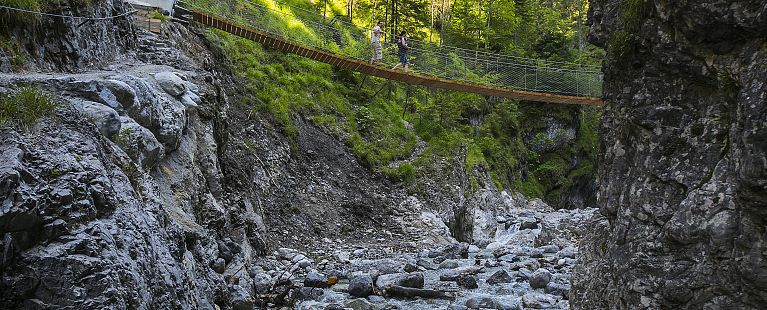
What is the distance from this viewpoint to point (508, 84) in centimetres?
1839

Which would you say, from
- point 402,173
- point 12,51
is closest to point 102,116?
point 12,51

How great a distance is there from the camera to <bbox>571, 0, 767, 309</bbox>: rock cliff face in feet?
11.1

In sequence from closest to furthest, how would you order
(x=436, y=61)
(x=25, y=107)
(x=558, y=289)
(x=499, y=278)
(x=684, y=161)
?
(x=684, y=161), (x=25, y=107), (x=558, y=289), (x=499, y=278), (x=436, y=61)

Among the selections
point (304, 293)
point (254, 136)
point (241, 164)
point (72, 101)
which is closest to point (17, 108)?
point (72, 101)

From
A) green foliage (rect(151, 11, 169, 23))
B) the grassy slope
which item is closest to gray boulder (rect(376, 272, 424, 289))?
the grassy slope

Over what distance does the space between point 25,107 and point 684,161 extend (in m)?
4.80

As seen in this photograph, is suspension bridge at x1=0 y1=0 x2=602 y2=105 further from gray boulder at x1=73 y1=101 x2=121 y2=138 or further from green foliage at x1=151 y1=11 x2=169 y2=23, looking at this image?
gray boulder at x1=73 y1=101 x2=121 y2=138

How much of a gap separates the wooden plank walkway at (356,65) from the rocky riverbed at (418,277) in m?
5.32

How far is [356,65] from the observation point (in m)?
15.2

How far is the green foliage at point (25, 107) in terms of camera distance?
405 centimetres

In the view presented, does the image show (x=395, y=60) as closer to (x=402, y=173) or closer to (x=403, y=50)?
(x=403, y=50)

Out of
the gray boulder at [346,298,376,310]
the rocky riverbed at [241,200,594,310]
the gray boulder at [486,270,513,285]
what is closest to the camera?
the gray boulder at [346,298,376,310]

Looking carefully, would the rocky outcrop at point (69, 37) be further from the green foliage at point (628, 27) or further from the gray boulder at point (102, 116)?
the green foliage at point (628, 27)

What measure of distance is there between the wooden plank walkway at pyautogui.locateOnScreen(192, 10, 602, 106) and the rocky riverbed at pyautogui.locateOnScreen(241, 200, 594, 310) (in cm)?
532
